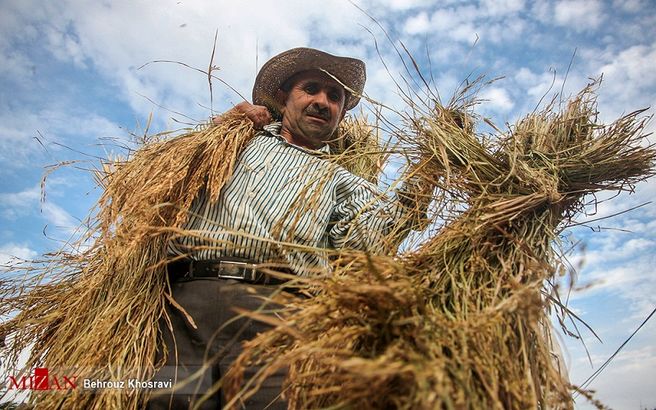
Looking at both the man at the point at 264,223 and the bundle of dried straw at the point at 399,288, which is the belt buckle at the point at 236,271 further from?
the bundle of dried straw at the point at 399,288

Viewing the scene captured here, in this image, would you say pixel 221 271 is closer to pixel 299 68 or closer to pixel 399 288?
pixel 399 288

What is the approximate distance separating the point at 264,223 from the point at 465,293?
1129mm

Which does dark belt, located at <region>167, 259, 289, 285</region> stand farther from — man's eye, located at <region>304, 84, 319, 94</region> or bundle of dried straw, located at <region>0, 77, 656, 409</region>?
man's eye, located at <region>304, 84, 319, 94</region>

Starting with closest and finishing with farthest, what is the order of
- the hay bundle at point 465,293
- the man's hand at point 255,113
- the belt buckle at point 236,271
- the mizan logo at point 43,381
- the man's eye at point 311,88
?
the hay bundle at point 465,293, the mizan logo at point 43,381, the belt buckle at point 236,271, the man's hand at point 255,113, the man's eye at point 311,88

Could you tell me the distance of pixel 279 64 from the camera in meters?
2.63

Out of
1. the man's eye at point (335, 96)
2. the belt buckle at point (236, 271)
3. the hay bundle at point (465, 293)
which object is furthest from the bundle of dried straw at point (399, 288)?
the man's eye at point (335, 96)

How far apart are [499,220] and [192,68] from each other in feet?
5.44

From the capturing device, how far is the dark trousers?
1.76m

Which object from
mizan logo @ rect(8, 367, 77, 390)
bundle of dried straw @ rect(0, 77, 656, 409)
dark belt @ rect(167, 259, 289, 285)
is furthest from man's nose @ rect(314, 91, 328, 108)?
mizan logo @ rect(8, 367, 77, 390)

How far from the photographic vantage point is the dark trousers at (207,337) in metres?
1.76

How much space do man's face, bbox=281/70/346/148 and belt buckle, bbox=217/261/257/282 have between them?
33.3 inches

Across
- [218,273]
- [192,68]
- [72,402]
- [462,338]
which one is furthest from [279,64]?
[462,338]

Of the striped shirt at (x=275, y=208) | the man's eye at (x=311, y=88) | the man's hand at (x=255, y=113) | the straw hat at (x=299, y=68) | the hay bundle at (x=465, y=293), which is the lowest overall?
the hay bundle at (x=465, y=293)

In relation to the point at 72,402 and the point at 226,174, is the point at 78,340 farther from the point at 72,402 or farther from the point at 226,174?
the point at 226,174
